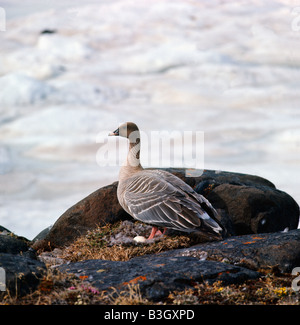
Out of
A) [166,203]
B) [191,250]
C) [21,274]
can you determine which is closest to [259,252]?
[191,250]

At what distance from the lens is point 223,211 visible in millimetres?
14430

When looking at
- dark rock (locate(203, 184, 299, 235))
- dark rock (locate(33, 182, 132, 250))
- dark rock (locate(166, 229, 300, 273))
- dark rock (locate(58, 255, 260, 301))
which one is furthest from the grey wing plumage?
dark rock (locate(203, 184, 299, 235))

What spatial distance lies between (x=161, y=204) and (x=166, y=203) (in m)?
0.17

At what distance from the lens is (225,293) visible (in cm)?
882

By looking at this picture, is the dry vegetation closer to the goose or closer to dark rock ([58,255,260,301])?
dark rock ([58,255,260,301])

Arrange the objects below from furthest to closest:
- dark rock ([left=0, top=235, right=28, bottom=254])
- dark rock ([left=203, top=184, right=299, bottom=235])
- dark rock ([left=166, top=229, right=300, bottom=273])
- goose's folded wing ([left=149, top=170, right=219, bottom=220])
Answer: dark rock ([left=203, top=184, right=299, bottom=235])
dark rock ([left=0, top=235, right=28, bottom=254])
goose's folded wing ([left=149, top=170, right=219, bottom=220])
dark rock ([left=166, top=229, right=300, bottom=273])

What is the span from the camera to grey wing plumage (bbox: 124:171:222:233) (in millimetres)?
11836

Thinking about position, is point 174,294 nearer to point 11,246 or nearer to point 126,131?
point 11,246

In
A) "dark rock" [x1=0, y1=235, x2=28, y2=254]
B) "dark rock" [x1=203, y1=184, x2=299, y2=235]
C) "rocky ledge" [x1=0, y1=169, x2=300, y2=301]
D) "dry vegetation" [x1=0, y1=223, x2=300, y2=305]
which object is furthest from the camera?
"dark rock" [x1=203, y1=184, x2=299, y2=235]

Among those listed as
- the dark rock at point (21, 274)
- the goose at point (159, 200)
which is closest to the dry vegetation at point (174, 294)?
the dark rock at point (21, 274)

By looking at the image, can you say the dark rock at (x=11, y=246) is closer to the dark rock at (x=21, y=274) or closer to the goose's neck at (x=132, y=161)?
the goose's neck at (x=132, y=161)

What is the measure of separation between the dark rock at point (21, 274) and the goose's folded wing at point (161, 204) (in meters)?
4.10

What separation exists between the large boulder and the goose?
1.55m
